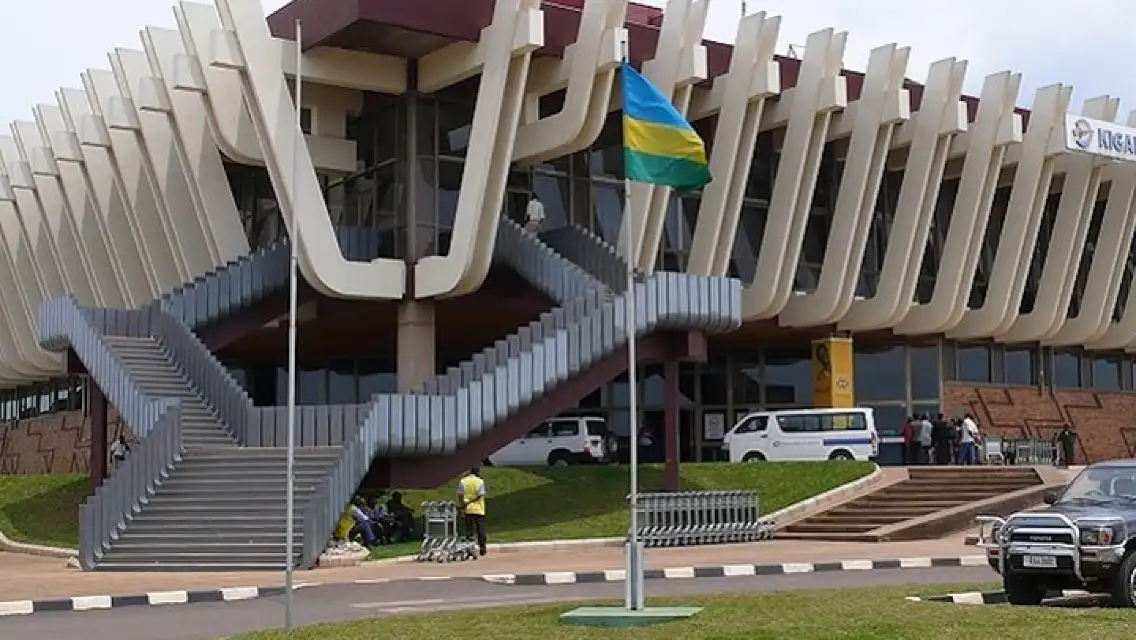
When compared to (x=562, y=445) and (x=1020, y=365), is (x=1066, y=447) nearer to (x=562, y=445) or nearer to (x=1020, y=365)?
(x=1020, y=365)

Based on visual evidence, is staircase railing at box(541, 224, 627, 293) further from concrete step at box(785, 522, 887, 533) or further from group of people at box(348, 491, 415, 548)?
group of people at box(348, 491, 415, 548)

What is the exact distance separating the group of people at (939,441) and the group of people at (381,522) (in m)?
15.6

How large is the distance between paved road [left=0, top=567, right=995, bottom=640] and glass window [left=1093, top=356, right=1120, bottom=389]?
2819 centimetres

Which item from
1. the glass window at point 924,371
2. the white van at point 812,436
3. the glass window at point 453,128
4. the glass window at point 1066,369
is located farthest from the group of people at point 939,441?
the glass window at point 453,128

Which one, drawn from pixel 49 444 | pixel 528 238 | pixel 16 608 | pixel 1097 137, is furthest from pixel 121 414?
pixel 49 444

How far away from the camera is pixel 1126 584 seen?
14.3 m

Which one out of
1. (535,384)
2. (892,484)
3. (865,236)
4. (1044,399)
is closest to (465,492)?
(535,384)

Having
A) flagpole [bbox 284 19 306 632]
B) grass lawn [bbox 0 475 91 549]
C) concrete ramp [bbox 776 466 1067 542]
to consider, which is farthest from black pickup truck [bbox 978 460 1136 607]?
grass lawn [bbox 0 475 91 549]

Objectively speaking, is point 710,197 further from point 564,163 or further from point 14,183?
point 14,183

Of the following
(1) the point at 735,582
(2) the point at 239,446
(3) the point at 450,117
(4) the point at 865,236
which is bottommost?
(1) the point at 735,582

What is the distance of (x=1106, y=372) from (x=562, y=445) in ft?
62.1

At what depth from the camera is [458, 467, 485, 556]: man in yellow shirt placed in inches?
960

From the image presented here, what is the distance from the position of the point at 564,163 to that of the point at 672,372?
8791 millimetres

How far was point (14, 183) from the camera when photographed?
151ft
